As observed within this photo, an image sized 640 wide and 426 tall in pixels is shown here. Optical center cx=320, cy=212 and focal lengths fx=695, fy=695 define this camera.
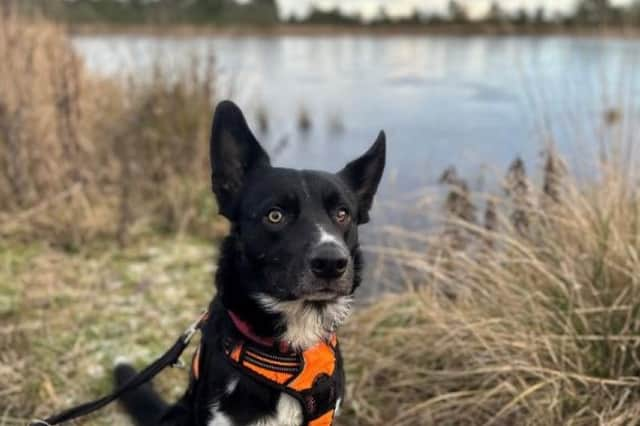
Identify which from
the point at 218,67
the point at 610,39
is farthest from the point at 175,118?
the point at 610,39

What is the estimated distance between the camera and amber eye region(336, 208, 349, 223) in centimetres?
238

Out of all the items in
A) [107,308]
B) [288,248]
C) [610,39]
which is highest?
[610,39]

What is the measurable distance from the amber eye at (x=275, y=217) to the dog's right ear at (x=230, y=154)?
20 centimetres

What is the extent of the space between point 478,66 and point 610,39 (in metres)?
15.8

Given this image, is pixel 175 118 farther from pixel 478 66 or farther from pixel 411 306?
pixel 478 66

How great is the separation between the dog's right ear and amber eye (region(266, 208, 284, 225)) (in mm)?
198

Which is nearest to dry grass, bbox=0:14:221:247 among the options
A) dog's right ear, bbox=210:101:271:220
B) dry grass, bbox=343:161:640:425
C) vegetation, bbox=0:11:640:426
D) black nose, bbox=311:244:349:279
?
vegetation, bbox=0:11:640:426

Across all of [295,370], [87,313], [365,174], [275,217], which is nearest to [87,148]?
[87,313]

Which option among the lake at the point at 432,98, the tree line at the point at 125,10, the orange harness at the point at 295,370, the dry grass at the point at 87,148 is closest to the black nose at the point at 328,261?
the orange harness at the point at 295,370

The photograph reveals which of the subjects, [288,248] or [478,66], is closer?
[288,248]

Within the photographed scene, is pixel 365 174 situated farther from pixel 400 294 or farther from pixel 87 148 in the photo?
pixel 87 148

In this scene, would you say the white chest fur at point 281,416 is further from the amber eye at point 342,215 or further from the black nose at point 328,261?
the amber eye at point 342,215

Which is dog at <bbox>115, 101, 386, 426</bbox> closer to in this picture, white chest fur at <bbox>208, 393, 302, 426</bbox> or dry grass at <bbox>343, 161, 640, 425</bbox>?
white chest fur at <bbox>208, 393, 302, 426</bbox>

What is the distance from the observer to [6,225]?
5.65m
